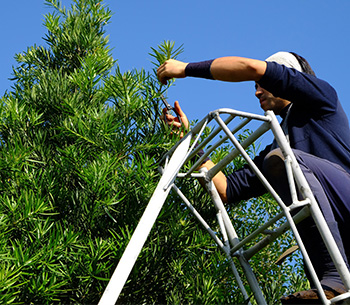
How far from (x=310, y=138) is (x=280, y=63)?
1.79 ft

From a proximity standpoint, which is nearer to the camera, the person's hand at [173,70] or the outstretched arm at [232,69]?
the outstretched arm at [232,69]

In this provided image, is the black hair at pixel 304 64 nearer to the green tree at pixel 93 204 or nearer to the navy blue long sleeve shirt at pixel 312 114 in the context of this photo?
the navy blue long sleeve shirt at pixel 312 114

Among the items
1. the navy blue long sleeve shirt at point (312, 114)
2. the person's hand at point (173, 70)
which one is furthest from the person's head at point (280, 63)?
the person's hand at point (173, 70)

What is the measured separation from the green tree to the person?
1.66ft

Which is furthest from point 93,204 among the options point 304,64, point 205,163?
point 304,64

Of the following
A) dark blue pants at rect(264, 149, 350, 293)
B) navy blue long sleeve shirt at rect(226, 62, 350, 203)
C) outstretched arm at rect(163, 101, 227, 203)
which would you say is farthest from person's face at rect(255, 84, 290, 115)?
dark blue pants at rect(264, 149, 350, 293)

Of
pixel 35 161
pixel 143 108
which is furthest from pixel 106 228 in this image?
pixel 143 108

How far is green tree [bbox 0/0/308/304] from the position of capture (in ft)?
9.73

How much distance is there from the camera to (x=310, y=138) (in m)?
2.93

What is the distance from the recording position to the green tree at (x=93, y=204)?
2.97 m

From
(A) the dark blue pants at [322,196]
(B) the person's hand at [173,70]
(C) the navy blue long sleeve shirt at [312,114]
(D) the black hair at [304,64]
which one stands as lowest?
(A) the dark blue pants at [322,196]

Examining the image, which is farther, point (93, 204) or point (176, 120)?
point (176, 120)

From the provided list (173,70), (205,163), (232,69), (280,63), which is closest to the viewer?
(232,69)

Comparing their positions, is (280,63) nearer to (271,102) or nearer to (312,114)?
(271,102)
